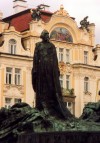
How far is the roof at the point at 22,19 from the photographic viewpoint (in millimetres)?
48750

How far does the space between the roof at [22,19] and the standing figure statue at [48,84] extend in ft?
104

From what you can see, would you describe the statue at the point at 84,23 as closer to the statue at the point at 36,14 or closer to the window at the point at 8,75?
the statue at the point at 36,14

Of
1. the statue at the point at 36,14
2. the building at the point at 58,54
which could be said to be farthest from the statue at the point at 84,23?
the statue at the point at 36,14

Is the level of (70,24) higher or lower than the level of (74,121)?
higher

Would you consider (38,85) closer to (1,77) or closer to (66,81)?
(1,77)

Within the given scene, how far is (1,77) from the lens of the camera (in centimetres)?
4544

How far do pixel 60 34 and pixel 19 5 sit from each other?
15.0 ft

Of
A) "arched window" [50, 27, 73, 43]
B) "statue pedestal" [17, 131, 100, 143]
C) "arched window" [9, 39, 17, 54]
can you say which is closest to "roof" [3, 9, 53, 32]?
"arched window" [50, 27, 73, 43]

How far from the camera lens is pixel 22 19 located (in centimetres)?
4934

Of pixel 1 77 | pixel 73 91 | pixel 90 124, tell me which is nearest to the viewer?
pixel 90 124

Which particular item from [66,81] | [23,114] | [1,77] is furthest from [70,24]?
[23,114]

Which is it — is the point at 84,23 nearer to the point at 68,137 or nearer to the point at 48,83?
the point at 48,83

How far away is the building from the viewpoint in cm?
4597

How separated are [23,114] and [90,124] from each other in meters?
1.82
